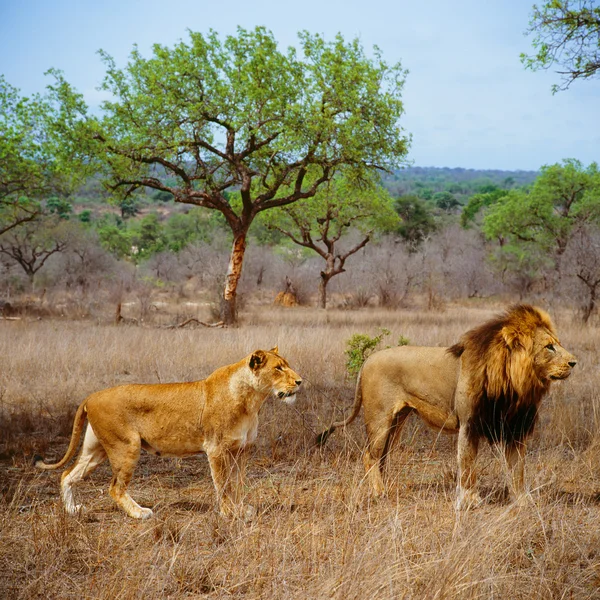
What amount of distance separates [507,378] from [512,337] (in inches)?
11.2

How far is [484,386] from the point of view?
15.1 feet

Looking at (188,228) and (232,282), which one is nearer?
(232,282)

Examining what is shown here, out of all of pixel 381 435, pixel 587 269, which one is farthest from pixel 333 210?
pixel 381 435

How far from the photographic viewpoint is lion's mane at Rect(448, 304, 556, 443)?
4535 mm

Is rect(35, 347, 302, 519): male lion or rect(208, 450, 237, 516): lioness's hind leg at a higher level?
rect(35, 347, 302, 519): male lion

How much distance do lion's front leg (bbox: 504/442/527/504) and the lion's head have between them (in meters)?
0.11

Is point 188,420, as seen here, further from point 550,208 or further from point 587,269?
point 550,208

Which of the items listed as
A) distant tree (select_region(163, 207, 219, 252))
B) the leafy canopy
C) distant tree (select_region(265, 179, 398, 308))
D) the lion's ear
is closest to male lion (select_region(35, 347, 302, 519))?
the lion's ear

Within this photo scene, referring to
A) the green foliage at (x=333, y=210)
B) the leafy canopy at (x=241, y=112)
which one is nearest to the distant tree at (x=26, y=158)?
the leafy canopy at (x=241, y=112)

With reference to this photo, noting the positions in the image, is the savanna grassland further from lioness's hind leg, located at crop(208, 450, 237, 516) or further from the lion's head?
the lion's head

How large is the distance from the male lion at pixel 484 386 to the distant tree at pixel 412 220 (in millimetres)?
43252

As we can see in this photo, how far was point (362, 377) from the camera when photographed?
206 inches

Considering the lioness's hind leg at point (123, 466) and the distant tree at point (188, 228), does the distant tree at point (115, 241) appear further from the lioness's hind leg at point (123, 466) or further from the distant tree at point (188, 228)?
the lioness's hind leg at point (123, 466)

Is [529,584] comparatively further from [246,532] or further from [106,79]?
[106,79]
